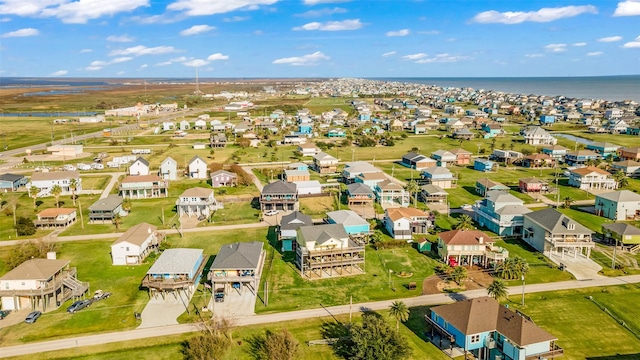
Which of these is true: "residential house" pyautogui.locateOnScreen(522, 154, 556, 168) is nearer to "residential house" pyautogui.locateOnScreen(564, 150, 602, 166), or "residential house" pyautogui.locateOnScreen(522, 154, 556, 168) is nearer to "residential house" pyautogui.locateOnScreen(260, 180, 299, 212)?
"residential house" pyautogui.locateOnScreen(564, 150, 602, 166)

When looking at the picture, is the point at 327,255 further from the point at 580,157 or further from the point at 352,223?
the point at 580,157

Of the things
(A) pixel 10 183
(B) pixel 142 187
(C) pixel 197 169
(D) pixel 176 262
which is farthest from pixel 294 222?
(A) pixel 10 183

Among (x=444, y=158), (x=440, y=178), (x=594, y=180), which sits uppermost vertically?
(x=444, y=158)

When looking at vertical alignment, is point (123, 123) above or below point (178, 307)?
above

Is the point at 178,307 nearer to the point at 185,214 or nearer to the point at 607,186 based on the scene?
the point at 185,214

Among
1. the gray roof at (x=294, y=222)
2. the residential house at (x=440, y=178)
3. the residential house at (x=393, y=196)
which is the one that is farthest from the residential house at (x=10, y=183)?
the residential house at (x=440, y=178)

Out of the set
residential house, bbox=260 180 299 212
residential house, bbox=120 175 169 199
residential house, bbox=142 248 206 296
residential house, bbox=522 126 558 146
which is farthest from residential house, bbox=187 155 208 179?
residential house, bbox=522 126 558 146

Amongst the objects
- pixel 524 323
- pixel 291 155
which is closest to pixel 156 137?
pixel 291 155
